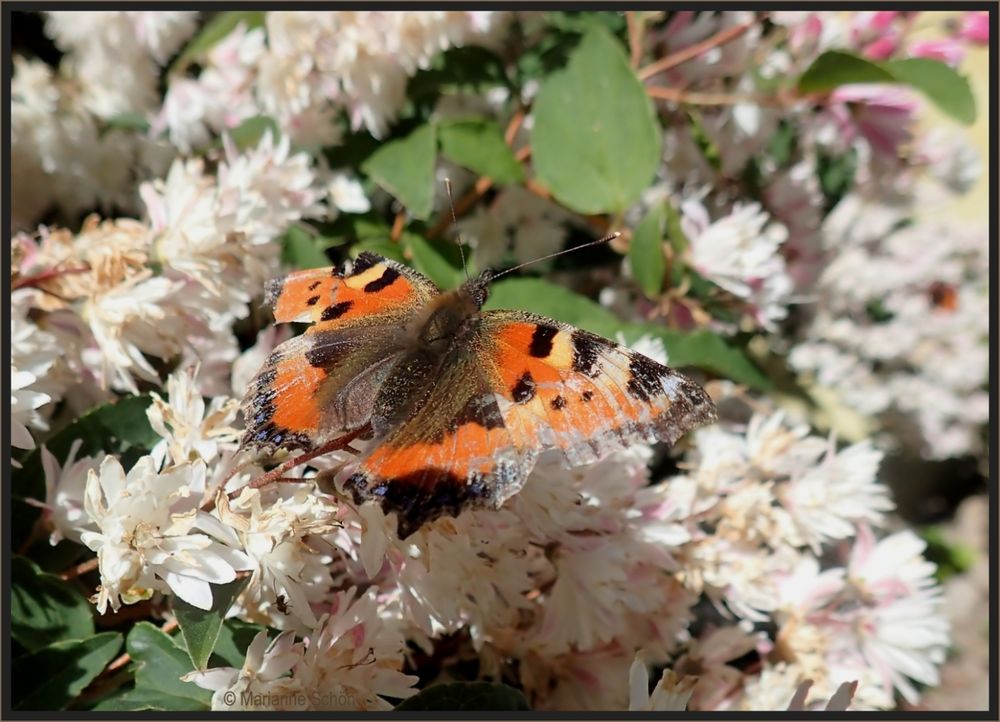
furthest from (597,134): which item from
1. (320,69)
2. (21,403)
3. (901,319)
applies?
(901,319)

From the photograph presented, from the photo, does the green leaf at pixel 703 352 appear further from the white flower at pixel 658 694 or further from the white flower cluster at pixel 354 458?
the white flower at pixel 658 694

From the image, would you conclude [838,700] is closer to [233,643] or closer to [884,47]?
[233,643]

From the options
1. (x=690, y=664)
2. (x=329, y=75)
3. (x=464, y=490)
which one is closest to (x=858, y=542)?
(x=690, y=664)

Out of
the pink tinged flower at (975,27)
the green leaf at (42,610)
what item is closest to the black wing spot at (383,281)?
the green leaf at (42,610)

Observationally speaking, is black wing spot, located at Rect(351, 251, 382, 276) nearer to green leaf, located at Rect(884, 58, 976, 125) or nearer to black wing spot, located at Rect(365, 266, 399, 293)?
black wing spot, located at Rect(365, 266, 399, 293)

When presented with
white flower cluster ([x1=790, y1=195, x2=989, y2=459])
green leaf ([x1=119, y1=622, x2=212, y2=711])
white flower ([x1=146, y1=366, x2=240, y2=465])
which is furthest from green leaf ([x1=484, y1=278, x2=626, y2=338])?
white flower cluster ([x1=790, y1=195, x2=989, y2=459])
